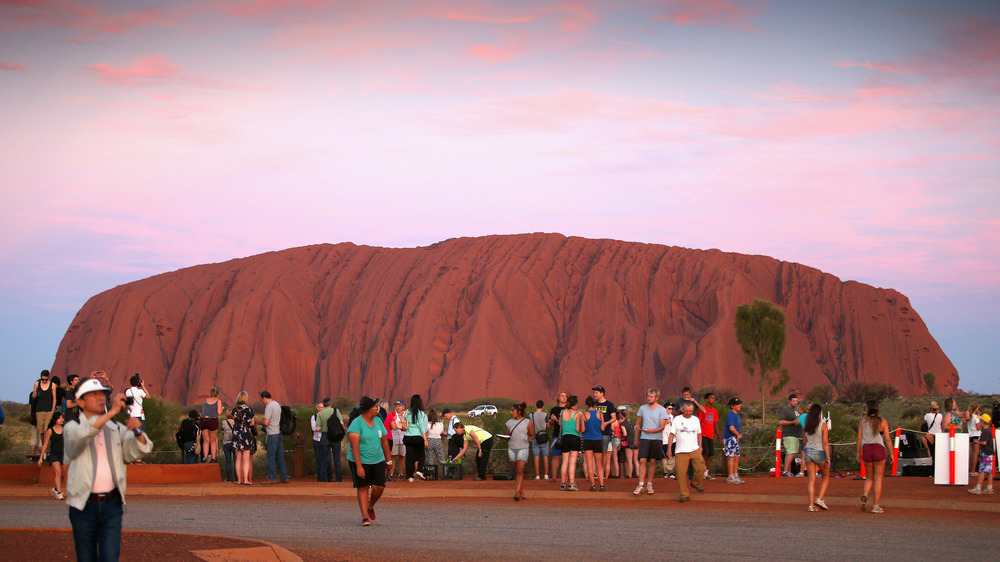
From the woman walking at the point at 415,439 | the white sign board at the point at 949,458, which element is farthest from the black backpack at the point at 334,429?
the white sign board at the point at 949,458

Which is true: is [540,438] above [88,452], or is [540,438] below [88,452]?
below

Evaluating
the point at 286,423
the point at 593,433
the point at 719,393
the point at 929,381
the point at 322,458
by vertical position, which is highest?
the point at 593,433

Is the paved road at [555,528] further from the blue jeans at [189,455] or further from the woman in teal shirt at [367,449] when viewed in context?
the blue jeans at [189,455]

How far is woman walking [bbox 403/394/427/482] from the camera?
2153 cm

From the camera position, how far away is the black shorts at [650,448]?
703 inches

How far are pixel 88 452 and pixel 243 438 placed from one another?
12.8m

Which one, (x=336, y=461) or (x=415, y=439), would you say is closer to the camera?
(x=415, y=439)

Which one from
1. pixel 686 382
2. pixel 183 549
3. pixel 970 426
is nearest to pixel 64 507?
pixel 183 549

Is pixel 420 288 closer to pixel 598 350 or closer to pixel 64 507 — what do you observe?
pixel 598 350

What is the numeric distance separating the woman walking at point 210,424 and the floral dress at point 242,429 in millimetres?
591

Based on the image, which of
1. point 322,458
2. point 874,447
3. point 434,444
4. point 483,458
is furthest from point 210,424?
point 874,447

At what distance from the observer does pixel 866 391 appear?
6956cm

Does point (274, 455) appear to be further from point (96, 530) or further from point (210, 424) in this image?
point (96, 530)

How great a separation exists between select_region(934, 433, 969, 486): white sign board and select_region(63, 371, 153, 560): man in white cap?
15751 millimetres
